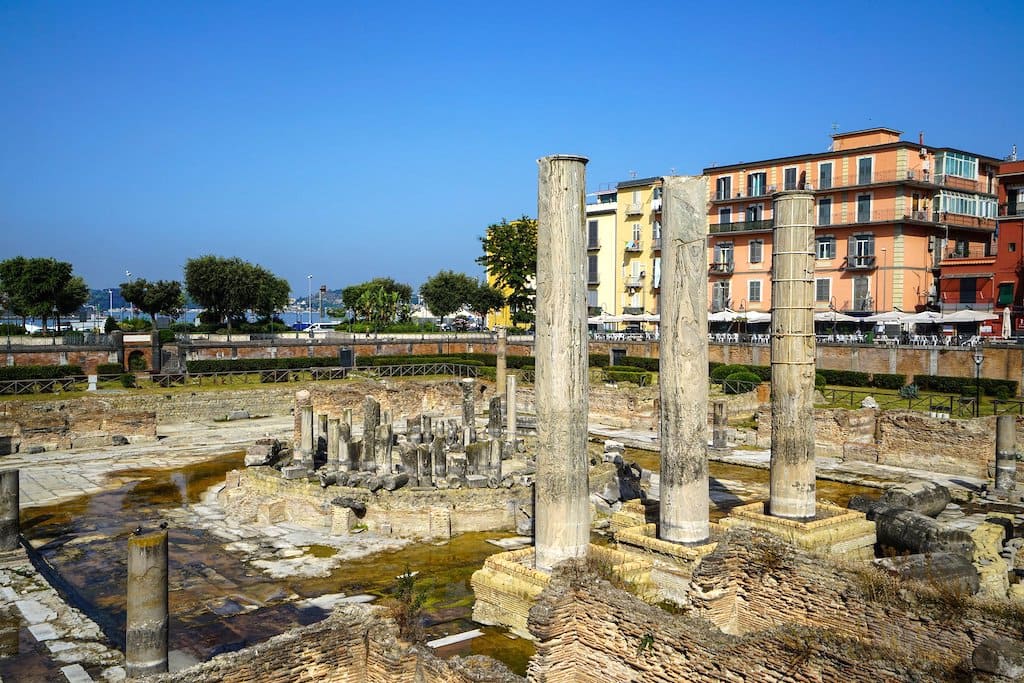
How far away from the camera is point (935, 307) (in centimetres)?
4541

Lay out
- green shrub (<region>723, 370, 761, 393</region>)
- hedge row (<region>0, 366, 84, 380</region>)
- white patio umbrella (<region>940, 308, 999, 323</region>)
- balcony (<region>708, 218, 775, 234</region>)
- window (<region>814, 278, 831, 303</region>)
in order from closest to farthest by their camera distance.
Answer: green shrub (<region>723, 370, 761, 393</region>), hedge row (<region>0, 366, 84, 380</region>), white patio umbrella (<region>940, 308, 999, 323</region>), window (<region>814, 278, 831, 303</region>), balcony (<region>708, 218, 775, 234</region>)

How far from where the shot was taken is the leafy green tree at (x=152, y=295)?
70750 mm

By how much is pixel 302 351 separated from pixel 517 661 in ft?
137

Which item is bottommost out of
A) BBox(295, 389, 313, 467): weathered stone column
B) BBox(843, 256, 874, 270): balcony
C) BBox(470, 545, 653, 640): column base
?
BBox(470, 545, 653, 640): column base

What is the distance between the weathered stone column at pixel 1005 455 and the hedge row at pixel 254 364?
33.4m

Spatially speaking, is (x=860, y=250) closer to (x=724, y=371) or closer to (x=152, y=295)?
(x=724, y=371)

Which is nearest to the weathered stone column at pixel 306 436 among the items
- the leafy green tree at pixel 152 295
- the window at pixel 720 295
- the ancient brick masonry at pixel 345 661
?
the ancient brick masonry at pixel 345 661

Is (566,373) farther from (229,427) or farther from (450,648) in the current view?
(229,427)

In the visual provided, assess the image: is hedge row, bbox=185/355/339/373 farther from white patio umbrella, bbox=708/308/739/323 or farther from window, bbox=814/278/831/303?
window, bbox=814/278/831/303

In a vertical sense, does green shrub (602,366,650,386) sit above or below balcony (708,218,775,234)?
below

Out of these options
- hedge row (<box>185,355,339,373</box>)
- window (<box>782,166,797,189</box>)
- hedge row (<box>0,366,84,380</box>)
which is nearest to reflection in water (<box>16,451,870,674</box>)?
hedge row (<box>0,366,84,380</box>)

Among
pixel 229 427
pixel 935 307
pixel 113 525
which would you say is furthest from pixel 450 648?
pixel 935 307

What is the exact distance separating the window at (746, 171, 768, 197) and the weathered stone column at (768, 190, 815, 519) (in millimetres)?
35816

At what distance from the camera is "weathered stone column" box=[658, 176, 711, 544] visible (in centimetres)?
1338
